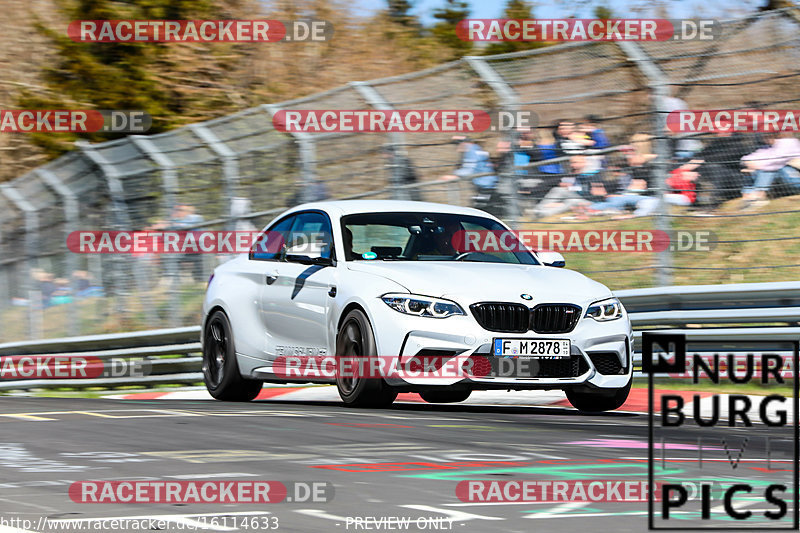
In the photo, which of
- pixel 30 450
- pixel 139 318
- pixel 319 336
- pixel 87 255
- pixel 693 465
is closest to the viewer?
pixel 693 465

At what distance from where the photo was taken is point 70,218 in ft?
60.7

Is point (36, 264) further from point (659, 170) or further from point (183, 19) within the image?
point (183, 19)

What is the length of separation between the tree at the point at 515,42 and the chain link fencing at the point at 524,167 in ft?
52.5

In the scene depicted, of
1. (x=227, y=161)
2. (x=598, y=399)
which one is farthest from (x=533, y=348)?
(x=227, y=161)

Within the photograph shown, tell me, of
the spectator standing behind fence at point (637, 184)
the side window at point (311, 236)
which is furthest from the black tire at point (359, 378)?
the spectator standing behind fence at point (637, 184)

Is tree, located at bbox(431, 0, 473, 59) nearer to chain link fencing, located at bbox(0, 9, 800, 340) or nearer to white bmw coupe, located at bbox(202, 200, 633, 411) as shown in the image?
chain link fencing, located at bbox(0, 9, 800, 340)

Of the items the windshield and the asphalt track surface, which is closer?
the asphalt track surface

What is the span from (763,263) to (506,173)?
8.10ft

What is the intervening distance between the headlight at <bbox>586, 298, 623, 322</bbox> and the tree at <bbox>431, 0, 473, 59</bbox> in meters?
26.5

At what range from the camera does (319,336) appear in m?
10.2

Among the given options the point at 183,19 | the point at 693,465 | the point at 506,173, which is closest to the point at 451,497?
the point at 693,465

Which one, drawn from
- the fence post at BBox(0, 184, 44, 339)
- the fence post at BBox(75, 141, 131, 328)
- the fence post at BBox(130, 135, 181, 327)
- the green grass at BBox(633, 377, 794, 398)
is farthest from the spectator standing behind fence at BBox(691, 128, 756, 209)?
the fence post at BBox(0, 184, 44, 339)

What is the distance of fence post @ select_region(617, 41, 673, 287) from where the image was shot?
11.9m

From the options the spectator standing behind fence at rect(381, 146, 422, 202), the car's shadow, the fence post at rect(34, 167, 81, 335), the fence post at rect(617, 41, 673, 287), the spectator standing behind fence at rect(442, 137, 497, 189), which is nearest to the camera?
the car's shadow
